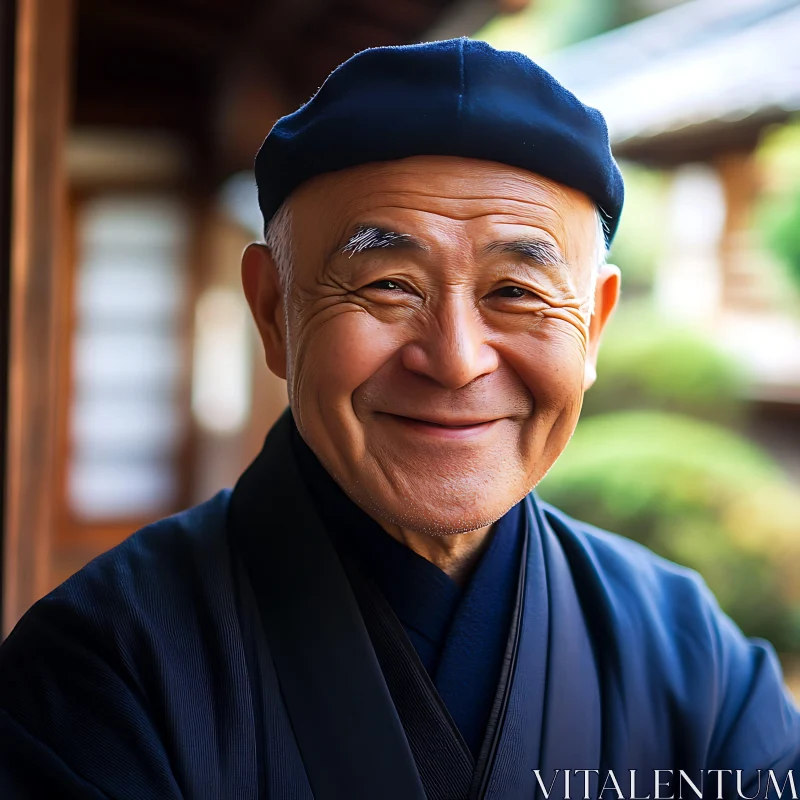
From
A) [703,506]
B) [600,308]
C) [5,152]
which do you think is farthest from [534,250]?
[703,506]

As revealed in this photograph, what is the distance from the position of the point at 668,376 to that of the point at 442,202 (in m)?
4.51

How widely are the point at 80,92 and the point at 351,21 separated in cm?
375

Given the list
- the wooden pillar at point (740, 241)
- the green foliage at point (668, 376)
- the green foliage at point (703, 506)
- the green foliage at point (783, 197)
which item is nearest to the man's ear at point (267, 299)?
the green foliage at point (703, 506)

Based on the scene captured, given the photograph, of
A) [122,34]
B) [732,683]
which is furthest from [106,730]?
[122,34]

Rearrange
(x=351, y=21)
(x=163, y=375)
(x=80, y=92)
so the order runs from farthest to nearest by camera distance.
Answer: (x=163, y=375) < (x=80, y=92) < (x=351, y=21)

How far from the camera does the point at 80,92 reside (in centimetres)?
676

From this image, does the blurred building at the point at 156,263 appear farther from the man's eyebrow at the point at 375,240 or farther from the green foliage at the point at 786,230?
the man's eyebrow at the point at 375,240

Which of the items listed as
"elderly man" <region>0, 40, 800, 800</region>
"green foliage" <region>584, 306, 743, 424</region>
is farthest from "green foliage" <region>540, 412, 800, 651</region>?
"elderly man" <region>0, 40, 800, 800</region>

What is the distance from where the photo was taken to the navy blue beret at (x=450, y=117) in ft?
3.80

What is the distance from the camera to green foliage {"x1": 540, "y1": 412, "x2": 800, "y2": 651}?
483cm

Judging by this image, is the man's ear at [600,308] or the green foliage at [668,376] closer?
the man's ear at [600,308]

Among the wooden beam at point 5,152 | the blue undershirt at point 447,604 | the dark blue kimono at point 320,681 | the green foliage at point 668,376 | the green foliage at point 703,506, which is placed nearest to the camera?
the dark blue kimono at point 320,681

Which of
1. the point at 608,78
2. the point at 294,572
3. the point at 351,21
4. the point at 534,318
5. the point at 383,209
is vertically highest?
the point at 608,78

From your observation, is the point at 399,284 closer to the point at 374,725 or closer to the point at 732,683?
the point at 374,725
